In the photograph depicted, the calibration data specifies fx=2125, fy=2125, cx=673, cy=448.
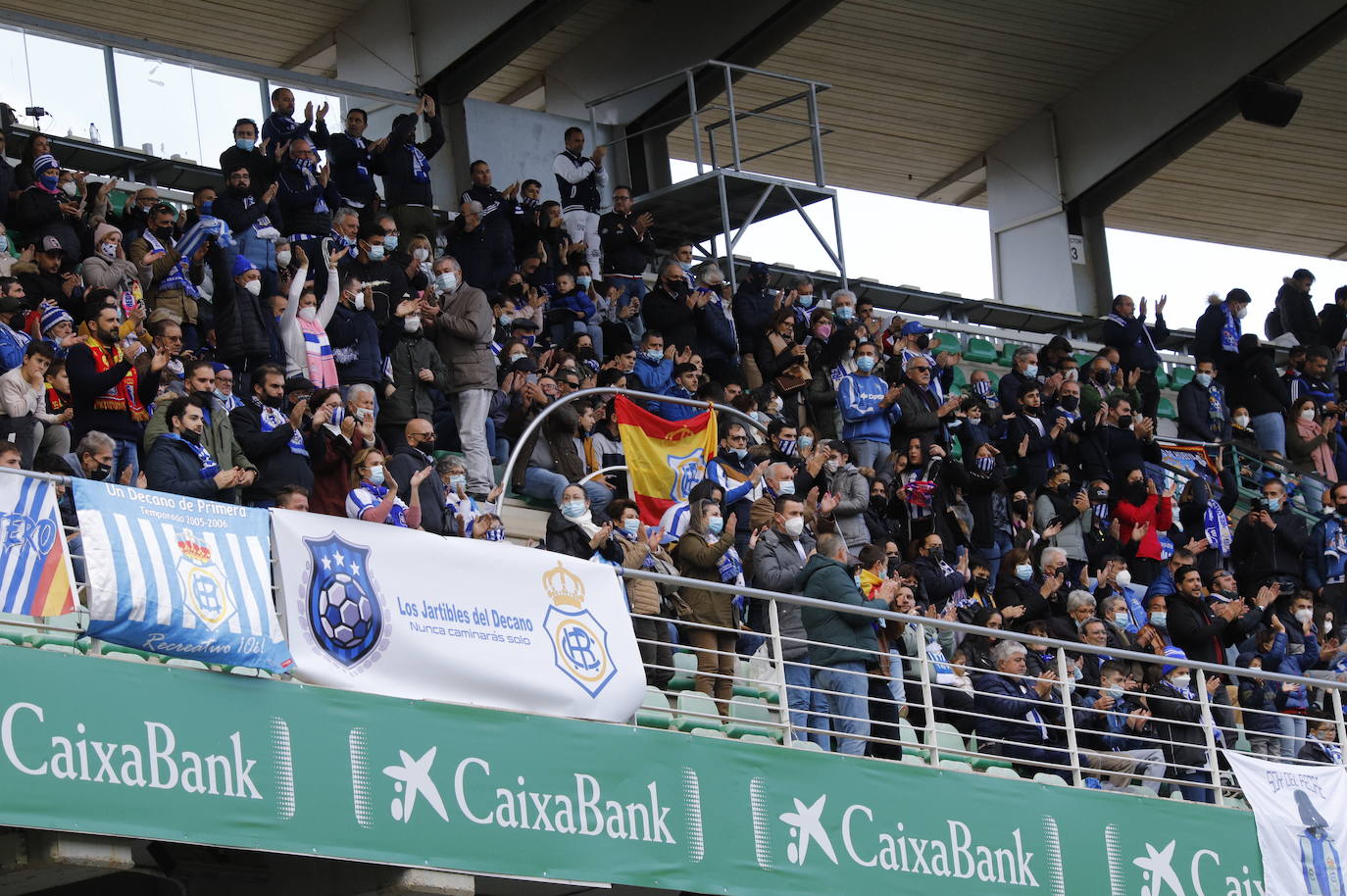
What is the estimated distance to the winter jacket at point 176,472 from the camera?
10.6 metres

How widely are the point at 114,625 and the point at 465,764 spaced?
6.14 ft

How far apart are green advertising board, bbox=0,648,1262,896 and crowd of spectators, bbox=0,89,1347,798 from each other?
0.49m

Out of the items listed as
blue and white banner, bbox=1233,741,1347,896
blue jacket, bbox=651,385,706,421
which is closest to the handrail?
blue jacket, bbox=651,385,706,421

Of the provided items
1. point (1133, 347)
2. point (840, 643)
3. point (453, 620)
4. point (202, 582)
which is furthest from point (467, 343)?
point (1133, 347)

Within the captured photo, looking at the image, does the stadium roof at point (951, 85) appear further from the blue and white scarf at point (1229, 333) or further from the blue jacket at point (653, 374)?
the blue jacket at point (653, 374)

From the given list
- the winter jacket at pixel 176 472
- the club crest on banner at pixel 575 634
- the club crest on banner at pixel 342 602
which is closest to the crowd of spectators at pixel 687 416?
the winter jacket at pixel 176 472

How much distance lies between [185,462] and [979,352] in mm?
12227

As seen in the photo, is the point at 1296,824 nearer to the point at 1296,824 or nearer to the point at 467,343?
the point at 1296,824

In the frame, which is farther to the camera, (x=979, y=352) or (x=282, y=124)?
(x=979, y=352)

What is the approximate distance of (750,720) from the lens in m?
11.0

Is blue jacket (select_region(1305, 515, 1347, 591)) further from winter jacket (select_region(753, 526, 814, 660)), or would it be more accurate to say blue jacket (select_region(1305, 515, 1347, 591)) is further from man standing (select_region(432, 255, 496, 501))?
man standing (select_region(432, 255, 496, 501))

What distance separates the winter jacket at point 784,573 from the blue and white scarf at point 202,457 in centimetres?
311

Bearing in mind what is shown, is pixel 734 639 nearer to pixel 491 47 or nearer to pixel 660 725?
pixel 660 725

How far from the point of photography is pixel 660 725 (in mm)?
11188
